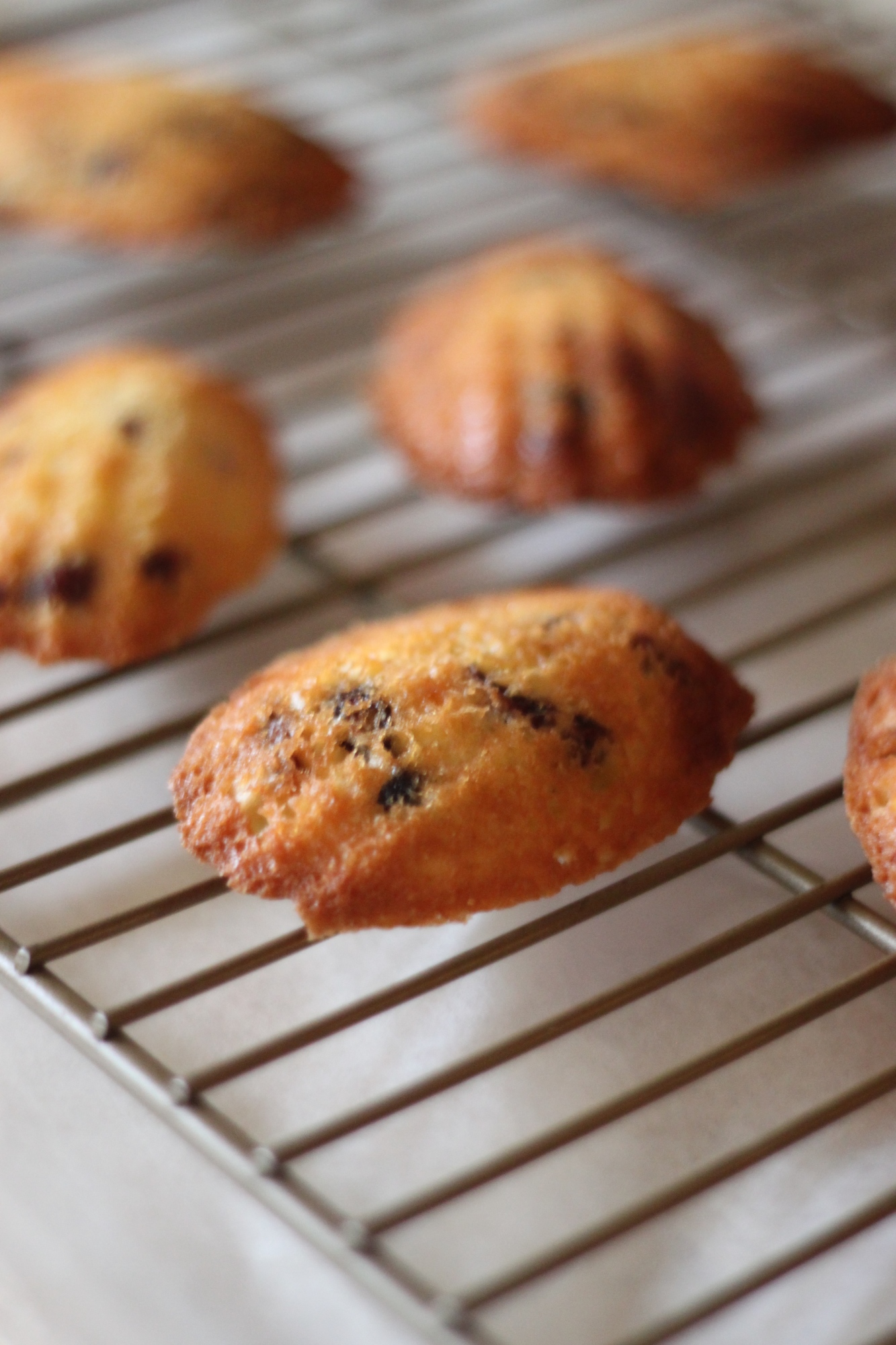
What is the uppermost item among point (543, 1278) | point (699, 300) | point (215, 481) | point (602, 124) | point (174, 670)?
point (602, 124)

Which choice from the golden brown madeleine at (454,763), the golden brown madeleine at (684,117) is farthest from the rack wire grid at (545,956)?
the golden brown madeleine at (684,117)

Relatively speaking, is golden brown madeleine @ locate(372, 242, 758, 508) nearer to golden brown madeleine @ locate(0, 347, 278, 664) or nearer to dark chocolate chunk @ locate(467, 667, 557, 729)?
golden brown madeleine @ locate(0, 347, 278, 664)

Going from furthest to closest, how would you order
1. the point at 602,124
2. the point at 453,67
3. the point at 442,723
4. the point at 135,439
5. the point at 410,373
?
the point at 453,67 → the point at 602,124 → the point at 410,373 → the point at 135,439 → the point at 442,723

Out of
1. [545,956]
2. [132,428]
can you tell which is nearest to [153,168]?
[132,428]

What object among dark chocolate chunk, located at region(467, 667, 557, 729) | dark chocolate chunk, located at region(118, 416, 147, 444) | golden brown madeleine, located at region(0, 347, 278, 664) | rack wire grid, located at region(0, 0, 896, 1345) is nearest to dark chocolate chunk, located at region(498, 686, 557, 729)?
dark chocolate chunk, located at region(467, 667, 557, 729)

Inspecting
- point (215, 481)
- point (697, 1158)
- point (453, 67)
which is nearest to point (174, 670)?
point (215, 481)

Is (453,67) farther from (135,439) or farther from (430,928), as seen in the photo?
(430,928)

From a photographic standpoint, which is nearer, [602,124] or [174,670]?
[174,670]
